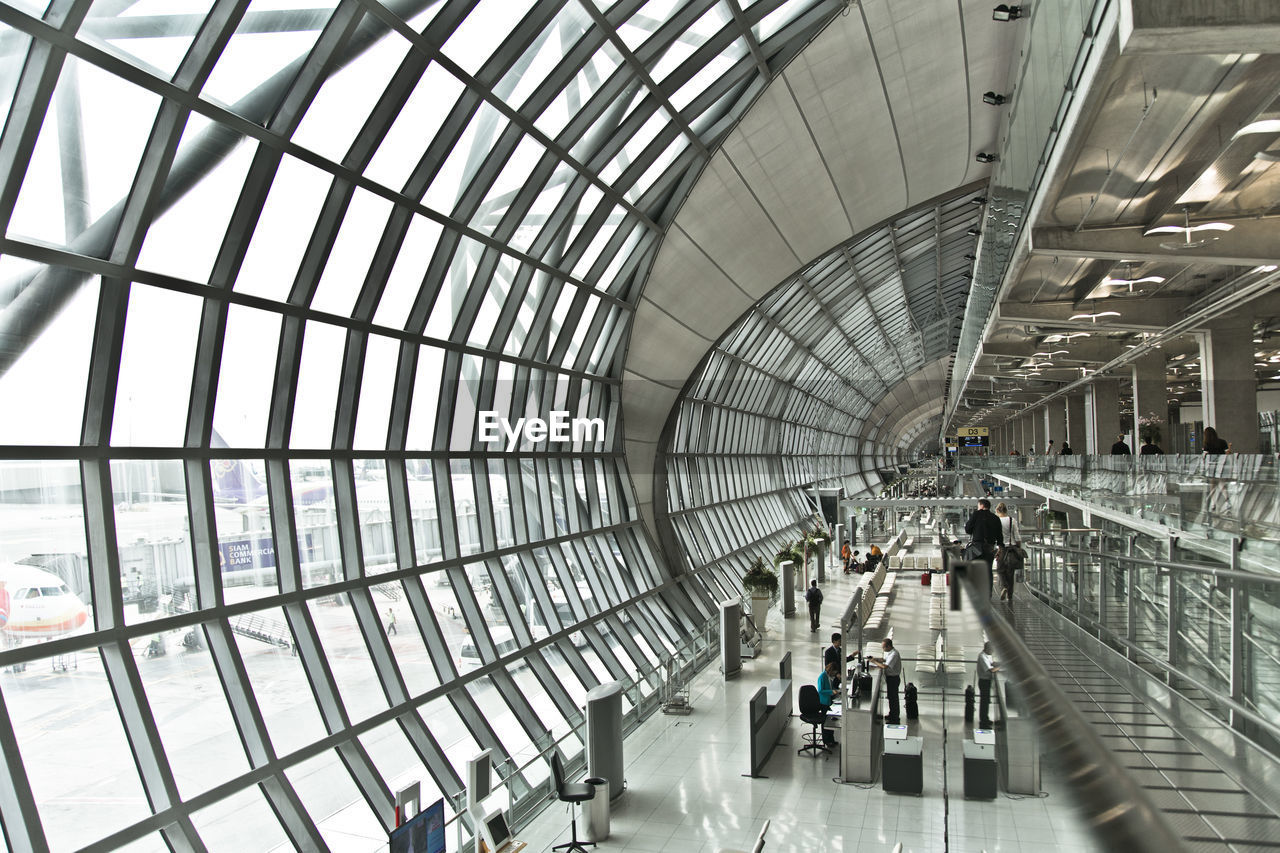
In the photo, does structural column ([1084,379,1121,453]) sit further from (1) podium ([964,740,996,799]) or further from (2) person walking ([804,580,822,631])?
(1) podium ([964,740,996,799])

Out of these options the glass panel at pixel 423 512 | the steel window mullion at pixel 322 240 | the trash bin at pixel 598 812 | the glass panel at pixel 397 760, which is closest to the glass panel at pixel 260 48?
the steel window mullion at pixel 322 240

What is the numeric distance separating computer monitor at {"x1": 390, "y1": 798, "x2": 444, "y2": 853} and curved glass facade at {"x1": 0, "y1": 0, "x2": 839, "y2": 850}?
1.18 metres

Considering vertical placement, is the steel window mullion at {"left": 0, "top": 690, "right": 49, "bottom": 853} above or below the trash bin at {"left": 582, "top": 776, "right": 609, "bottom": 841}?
above

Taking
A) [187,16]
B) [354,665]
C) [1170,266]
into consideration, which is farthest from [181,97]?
[1170,266]

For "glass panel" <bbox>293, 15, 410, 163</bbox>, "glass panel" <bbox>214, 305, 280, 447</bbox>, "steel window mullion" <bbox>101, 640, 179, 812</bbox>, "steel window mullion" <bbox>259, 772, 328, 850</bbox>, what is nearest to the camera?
"steel window mullion" <bbox>101, 640, 179, 812</bbox>

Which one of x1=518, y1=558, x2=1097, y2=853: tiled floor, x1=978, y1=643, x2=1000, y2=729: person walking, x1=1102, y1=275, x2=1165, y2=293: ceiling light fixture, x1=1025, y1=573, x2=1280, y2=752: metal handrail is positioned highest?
x1=1102, y1=275, x2=1165, y2=293: ceiling light fixture

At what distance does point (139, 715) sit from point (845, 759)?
1115cm

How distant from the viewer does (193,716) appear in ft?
34.3

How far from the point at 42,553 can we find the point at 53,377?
1794 mm

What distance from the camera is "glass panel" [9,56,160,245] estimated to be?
8602mm

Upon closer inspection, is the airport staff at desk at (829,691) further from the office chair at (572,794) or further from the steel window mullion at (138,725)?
the steel window mullion at (138,725)

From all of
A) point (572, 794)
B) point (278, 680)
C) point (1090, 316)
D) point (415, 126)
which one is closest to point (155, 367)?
point (278, 680)

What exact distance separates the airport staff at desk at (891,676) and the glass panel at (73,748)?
41.9ft

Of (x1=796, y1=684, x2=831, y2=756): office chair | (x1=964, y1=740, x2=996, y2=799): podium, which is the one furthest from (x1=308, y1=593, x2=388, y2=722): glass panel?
(x1=964, y1=740, x2=996, y2=799): podium
